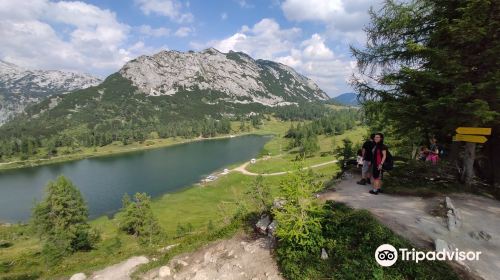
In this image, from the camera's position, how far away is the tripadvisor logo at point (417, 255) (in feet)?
31.6

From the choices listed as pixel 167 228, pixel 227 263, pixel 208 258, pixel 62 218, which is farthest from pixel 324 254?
pixel 167 228

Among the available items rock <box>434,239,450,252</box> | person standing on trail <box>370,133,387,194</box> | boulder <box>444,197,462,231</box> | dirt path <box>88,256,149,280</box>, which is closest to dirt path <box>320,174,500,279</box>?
boulder <box>444,197,462,231</box>

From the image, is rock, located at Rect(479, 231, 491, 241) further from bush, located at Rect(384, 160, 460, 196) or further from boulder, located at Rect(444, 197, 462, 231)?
bush, located at Rect(384, 160, 460, 196)

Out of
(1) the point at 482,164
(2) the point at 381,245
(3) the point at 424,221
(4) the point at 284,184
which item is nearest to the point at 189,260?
(4) the point at 284,184

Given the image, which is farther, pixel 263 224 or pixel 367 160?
pixel 367 160

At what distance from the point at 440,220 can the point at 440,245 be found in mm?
2591

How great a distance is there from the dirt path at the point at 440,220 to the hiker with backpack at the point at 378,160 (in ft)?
2.03

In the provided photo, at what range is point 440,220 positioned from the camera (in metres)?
12.2

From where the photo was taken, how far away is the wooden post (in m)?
15.9

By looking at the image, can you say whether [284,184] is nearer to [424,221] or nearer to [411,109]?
[424,221]

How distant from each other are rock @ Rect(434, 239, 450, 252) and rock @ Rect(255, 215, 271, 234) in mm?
7280

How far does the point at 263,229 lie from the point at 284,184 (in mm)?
4426

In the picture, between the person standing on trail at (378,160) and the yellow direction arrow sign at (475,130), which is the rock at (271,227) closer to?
the person standing on trail at (378,160)

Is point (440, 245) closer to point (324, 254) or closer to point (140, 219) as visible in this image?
point (324, 254)
